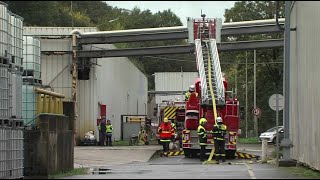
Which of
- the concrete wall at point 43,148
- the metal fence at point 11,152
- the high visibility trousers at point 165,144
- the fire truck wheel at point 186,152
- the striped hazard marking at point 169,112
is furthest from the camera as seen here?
the striped hazard marking at point 169,112

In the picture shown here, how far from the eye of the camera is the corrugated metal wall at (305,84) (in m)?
16.5

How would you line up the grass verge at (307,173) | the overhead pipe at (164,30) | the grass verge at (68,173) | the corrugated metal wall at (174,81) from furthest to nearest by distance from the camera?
the corrugated metal wall at (174,81), the overhead pipe at (164,30), the grass verge at (68,173), the grass verge at (307,173)

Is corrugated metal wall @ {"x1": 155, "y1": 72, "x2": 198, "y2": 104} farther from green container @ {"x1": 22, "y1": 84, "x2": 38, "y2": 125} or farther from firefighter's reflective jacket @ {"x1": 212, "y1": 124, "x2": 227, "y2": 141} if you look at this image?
green container @ {"x1": 22, "y1": 84, "x2": 38, "y2": 125}

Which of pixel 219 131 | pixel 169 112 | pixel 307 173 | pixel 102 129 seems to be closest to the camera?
pixel 307 173

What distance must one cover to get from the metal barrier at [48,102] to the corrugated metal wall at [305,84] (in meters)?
7.39

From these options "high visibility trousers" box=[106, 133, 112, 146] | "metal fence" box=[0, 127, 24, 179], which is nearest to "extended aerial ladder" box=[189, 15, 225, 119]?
"high visibility trousers" box=[106, 133, 112, 146]

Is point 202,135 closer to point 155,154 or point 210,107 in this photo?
point 210,107

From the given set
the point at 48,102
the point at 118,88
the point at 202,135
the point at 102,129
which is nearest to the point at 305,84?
the point at 202,135

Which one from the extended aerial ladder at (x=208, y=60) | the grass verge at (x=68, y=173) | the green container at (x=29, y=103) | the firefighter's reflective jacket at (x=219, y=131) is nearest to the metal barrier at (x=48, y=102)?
the green container at (x=29, y=103)

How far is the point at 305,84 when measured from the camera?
61.4ft

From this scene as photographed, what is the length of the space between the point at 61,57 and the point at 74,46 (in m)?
1.31

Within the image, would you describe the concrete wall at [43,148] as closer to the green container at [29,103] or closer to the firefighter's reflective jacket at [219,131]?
the green container at [29,103]

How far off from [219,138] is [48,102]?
7.89 metres

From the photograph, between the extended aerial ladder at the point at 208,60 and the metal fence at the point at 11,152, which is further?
the extended aerial ladder at the point at 208,60
